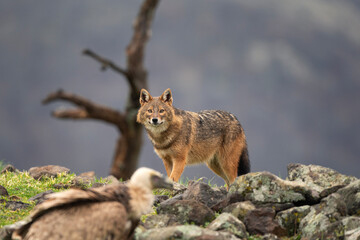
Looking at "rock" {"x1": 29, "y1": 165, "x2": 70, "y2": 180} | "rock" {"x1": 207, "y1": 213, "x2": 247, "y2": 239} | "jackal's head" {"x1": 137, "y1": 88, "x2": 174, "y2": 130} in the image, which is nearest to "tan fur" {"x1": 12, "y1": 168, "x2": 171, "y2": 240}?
"rock" {"x1": 207, "y1": 213, "x2": 247, "y2": 239}

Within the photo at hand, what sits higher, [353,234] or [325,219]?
[325,219]

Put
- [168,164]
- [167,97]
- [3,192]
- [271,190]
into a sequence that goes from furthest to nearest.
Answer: [168,164] < [167,97] < [3,192] < [271,190]

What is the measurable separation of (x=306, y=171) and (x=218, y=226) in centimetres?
344

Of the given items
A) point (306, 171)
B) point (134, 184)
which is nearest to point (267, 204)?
point (306, 171)

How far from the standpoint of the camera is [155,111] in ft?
41.8

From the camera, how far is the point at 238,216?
868 centimetres

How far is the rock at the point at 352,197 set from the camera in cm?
886

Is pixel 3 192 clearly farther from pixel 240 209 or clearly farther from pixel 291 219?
pixel 291 219

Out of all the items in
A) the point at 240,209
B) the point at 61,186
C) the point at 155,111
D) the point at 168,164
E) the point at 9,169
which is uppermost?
the point at 155,111

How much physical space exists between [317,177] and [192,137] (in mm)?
3991

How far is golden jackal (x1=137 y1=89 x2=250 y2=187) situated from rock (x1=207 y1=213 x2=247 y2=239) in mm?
4961

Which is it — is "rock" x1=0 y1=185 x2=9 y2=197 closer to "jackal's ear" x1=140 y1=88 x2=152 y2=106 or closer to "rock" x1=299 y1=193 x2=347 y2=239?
"jackal's ear" x1=140 y1=88 x2=152 y2=106

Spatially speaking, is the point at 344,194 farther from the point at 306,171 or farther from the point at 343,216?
the point at 306,171

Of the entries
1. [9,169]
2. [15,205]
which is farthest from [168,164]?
[15,205]
